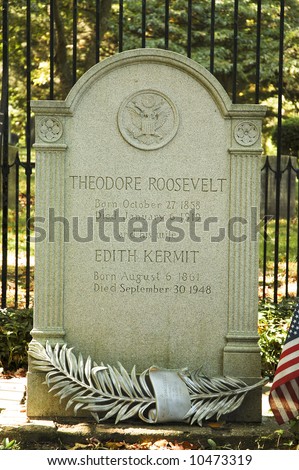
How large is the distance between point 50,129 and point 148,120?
0.69 metres

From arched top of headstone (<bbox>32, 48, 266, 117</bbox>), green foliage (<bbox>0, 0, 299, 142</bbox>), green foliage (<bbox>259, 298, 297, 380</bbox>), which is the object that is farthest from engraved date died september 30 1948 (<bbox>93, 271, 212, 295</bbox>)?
green foliage (<bbox>0, 0, 299, 142</bbox>)

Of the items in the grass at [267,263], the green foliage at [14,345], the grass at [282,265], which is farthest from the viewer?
the grass at [282,265]

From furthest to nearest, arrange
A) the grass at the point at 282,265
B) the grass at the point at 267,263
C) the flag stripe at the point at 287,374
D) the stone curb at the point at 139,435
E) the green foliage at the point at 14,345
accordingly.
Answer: the grass at the point at 282,265 < the grass at the point at 267,263 < the green foliage at the point at 14,345 < the stone curb at the point at 139,435 < the flag stripe at the point at 287,374

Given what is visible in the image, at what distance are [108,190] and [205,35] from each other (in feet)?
39.0

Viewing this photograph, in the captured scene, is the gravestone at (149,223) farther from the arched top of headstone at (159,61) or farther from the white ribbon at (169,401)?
the white ribbon at (169,401)

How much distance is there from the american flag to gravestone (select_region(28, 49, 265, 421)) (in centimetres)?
48

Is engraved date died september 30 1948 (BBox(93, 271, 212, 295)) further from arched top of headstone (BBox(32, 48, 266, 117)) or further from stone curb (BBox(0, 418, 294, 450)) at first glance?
arched top of headstone (BBox(32, 48, 266, 117))

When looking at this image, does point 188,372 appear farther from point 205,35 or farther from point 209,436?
point 205,35

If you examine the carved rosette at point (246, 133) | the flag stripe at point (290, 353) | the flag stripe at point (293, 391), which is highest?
the carved rosette at point (246, 133)

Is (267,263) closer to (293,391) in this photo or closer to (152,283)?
(152,283)

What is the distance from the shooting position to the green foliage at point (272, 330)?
6.51m

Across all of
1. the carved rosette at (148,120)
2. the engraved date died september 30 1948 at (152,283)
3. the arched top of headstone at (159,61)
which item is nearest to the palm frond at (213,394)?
the engraved date died september 30 1948 at (152,283)

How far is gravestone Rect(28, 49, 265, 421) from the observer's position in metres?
5.38

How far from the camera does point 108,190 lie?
5434mm
